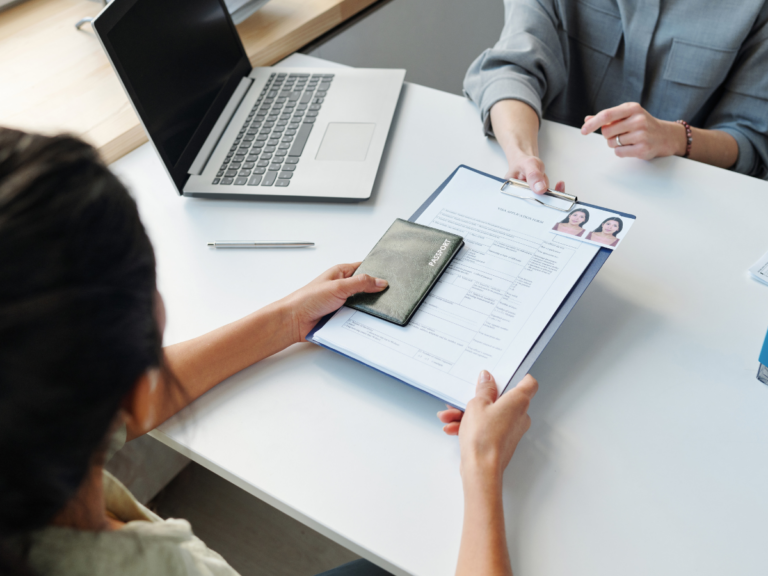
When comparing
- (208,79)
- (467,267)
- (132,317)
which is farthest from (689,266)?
(208,79)

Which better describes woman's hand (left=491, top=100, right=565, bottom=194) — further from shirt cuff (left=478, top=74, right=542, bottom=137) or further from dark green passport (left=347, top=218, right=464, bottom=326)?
dark green passport (left=347, top=218, right=464, bottom=326)

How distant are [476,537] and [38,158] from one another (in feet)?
1.44

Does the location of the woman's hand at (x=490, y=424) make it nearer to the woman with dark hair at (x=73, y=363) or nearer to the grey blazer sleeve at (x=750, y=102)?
the woman with dark hair at (x=73, y=363)

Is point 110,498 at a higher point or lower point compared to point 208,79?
lower

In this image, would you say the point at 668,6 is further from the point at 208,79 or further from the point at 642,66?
the point at 208,79

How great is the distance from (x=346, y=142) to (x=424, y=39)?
55 cm

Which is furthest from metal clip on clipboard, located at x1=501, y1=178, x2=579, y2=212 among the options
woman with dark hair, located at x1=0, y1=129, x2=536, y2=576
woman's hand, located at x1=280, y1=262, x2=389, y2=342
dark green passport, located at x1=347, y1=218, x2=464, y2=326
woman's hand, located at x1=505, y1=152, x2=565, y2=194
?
woman with dark hair, located at x1=0, y1=129, x2=536, y2=576

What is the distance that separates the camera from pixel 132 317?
0.37m

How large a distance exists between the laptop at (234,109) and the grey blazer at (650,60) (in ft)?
0.71

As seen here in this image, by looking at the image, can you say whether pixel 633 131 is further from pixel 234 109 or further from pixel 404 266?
pixel 234 109

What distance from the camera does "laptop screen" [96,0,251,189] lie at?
735 mm

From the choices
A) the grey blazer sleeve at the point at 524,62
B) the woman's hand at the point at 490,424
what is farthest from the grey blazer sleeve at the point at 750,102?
the woman's hand at the point at 490,424

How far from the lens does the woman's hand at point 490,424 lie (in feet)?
1.64

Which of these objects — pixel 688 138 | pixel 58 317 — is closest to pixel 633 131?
pixel 688 138
